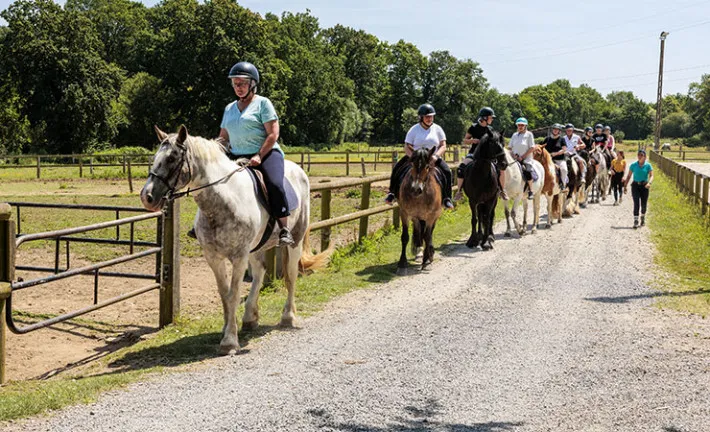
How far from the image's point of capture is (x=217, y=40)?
56.3 meters

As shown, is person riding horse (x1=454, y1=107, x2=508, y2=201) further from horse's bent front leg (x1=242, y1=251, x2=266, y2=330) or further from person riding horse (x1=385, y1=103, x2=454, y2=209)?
horse's bent front leg (x1=242, y1=251, x2=266, y2=330)

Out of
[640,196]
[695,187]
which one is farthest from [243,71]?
[695,187]

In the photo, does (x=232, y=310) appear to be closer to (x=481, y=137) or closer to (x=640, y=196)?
(x=481, y=137)

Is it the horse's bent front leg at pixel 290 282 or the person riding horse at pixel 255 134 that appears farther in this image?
the horse's bent front leg at pixel 290 282

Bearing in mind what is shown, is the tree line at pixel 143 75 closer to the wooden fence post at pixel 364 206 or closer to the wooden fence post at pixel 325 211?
the wooden fence post at pixel 364 206

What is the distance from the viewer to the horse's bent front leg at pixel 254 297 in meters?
7.04

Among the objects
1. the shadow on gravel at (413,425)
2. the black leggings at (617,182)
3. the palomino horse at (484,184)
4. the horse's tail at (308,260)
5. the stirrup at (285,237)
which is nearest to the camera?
the shadow on gravel at (413,425)

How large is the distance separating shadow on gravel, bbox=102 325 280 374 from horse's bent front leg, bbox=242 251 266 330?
0.19 m

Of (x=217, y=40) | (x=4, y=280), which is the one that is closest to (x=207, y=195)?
(x=4, y=280)

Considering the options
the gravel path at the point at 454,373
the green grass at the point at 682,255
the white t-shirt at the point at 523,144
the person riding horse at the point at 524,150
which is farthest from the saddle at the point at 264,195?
the white t-shirt at the point at 523,144

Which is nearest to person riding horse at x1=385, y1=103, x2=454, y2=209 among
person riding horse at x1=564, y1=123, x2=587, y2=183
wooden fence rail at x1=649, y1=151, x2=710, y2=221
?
wooden fence rail at x1=649, y1=151, x2=710, y2=221

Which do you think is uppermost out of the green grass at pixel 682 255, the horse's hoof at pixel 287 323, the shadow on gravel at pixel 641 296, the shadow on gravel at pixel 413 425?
the green grass at pixel 682 255

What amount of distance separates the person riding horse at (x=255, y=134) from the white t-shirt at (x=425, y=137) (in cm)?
457

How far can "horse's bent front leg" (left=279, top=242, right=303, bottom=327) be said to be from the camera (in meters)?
7.34
